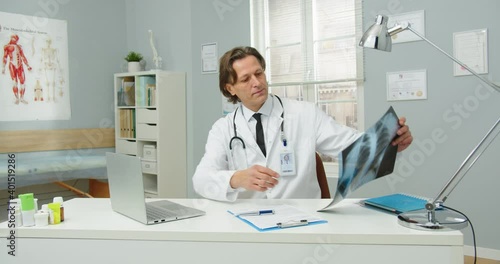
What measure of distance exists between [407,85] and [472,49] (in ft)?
1.58

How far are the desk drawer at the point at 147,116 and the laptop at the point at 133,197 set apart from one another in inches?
106

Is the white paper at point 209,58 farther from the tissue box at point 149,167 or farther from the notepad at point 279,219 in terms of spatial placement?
the notepad at point 279,219

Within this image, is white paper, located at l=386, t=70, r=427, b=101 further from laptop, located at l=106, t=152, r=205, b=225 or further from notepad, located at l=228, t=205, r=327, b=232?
laptop, located at l=106, t=152, r=205, b=225

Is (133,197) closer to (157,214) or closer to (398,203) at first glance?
(157,214)

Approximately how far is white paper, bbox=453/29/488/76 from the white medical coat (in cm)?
142

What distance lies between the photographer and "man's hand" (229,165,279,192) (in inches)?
57.6

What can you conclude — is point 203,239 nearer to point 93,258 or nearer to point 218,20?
point 93,258

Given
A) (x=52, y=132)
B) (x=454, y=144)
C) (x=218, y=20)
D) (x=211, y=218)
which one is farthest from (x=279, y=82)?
(x=211, y=218)

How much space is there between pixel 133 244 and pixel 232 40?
9.99ft

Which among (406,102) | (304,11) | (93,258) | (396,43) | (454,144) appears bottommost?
(93,258)

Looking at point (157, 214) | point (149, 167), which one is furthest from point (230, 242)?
point (149, 167)

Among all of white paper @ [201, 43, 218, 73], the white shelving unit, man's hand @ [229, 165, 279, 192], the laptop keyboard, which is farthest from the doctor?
the white shelving unit

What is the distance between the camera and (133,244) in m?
1.20

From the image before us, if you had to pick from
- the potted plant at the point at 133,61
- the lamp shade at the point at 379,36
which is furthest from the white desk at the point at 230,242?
the potted plant at the point at 133,61
